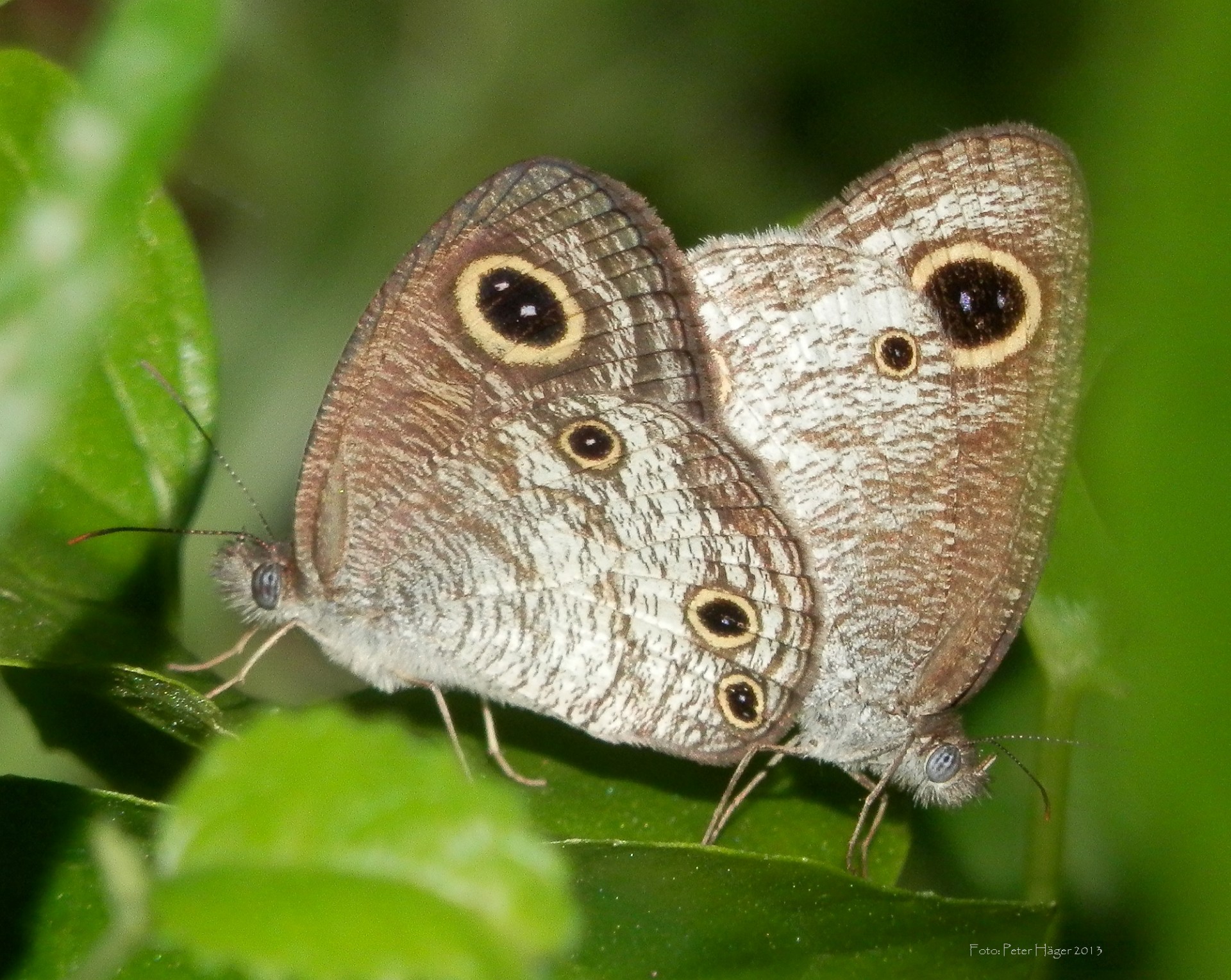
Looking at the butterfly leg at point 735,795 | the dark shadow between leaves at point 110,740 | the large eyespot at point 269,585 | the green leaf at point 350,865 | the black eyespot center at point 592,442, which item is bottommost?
the butterfly leg at point 735,795

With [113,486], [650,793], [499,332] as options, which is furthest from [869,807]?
[113,486]

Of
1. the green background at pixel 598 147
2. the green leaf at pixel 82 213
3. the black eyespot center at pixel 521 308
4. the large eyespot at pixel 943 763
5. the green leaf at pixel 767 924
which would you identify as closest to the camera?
the green leaf at pixel 82 213

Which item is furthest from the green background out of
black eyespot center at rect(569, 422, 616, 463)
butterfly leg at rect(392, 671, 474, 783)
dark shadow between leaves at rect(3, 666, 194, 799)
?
dark shadow between leaves at rect(3, 666, 194, 799)

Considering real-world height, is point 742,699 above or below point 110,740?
below

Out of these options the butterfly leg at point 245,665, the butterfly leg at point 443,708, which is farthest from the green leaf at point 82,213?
the butterfly leg at point 443,708

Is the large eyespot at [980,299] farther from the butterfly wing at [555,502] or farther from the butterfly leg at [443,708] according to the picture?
the butterfly leg at [443,708]

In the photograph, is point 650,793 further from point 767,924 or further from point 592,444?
point 767,924

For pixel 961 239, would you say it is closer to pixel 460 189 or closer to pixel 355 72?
pixel 460 189

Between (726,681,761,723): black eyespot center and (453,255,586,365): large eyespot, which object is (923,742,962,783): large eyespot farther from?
(453,255,586,365): large eyespot
